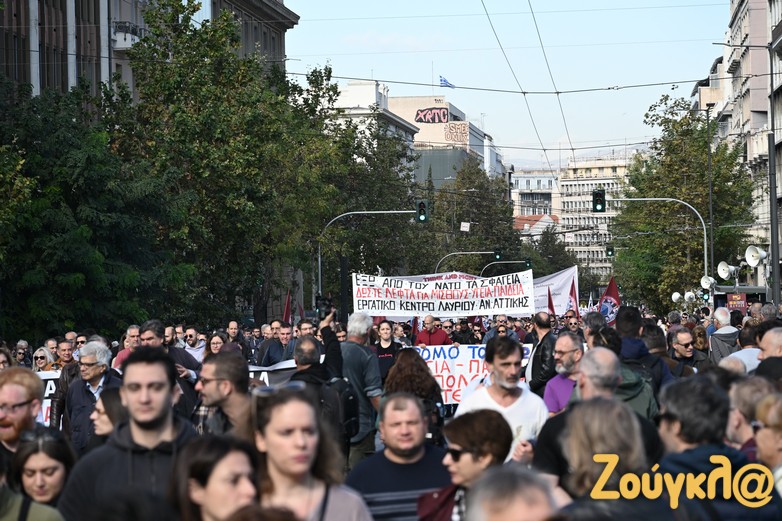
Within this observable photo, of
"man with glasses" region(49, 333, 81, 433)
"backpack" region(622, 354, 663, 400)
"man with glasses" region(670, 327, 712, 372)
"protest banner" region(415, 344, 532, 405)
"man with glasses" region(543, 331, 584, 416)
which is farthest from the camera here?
"protest banner" region(415, 344, 532, 405)

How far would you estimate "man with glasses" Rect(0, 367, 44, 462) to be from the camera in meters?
7.42

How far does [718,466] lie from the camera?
596 cm

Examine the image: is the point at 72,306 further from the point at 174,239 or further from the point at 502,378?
the point at 502,378

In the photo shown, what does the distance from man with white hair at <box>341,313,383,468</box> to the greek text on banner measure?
1671 cm

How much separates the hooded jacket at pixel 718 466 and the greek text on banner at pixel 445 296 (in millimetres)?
23189

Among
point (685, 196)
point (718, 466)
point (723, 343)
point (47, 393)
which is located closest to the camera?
point (718, 466)

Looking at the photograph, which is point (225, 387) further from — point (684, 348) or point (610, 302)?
point (610, 302)

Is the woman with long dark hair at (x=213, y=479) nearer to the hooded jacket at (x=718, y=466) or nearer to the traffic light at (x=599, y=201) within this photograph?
the hooded jacket at (x=718, y=466)

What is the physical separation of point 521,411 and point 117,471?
2935mm

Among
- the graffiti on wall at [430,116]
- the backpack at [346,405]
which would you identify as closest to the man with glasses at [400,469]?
the backpack at [346,405]

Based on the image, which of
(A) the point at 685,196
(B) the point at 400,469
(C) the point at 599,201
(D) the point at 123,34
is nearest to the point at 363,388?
(B) the point at 400,469

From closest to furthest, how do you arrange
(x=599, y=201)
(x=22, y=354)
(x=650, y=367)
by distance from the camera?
(x=650, y=367), (x=22, y=354), (x=599, y=201)

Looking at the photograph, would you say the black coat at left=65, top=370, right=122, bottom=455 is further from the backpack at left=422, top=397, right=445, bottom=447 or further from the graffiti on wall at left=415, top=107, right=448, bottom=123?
the graffiti on wall at left=415, top=107, right=448, bottom=123

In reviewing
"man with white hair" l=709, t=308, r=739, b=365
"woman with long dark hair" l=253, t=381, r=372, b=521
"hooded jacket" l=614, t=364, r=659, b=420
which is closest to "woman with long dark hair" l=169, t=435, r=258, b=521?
"woman with long dark hair" l=253, t=381, r=372, b=521
